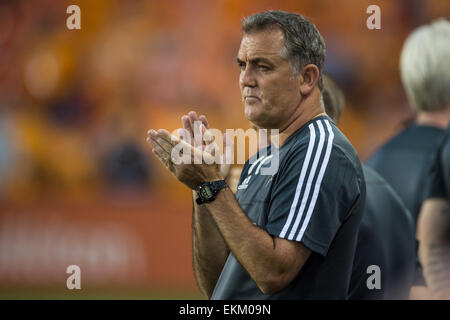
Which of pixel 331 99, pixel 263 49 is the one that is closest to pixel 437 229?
pixel 331 99

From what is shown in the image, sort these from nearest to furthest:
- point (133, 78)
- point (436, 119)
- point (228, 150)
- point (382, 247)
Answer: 1. point (228, 150)
2. point (382, 247)
3. point (436, 119)
4. point (133, 78)

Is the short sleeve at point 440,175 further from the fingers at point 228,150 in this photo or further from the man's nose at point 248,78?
the man's nose at point 248,78

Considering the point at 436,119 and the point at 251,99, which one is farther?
the point at 436,119

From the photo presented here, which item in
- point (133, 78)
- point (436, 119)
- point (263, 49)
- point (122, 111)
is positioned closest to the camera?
point (263, 49)

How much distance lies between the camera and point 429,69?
3.84 meters

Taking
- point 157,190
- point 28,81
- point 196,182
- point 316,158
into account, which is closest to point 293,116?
point 316,158

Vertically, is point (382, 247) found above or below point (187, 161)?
below

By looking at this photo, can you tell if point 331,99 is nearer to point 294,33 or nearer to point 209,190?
point 294,33

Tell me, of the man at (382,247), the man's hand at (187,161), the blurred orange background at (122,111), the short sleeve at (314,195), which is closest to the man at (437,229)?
the man at (382,247)

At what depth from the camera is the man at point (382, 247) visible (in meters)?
3.11

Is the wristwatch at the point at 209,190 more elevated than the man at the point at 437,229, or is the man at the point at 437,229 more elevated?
the wristwatch at the point at 209,190

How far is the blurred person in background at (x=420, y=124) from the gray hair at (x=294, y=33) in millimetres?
→ 1308

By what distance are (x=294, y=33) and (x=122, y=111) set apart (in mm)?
8279
